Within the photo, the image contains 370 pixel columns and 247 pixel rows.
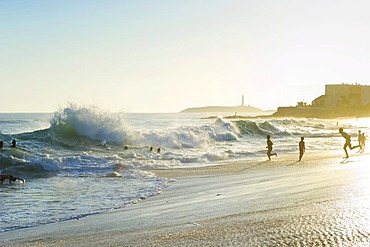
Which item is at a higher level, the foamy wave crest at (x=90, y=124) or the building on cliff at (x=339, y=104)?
the building on cliff at (x=339, y=104)

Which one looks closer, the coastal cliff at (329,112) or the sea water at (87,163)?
the sea water at (87,163)

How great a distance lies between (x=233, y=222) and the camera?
7355 mm

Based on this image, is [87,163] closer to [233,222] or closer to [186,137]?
[233,222]

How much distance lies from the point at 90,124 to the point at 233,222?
3036 centimetres

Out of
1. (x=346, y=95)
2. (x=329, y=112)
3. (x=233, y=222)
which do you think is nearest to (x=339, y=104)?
(x=346, y=95)

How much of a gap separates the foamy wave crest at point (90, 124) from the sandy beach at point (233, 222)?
24.0m

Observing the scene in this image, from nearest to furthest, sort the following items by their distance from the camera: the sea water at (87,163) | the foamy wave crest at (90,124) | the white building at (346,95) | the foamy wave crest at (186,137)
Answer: the sea water at (87,163) < the foamy wave crest at (90,124) < the foamy wave crest at (186,137) < the white building at (346,95)

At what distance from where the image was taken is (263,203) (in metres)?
9.21

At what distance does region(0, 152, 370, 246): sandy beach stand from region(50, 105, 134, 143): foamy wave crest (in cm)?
2403

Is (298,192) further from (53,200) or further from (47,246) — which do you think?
(53,200)

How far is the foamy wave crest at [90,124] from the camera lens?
35366 millimetres

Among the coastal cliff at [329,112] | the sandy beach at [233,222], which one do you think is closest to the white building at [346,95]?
the coastal cliff at [329,112]

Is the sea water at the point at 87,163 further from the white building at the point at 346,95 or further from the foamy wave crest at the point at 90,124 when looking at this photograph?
the white building at the point at 346,95

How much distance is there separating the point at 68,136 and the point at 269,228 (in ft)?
96.8
